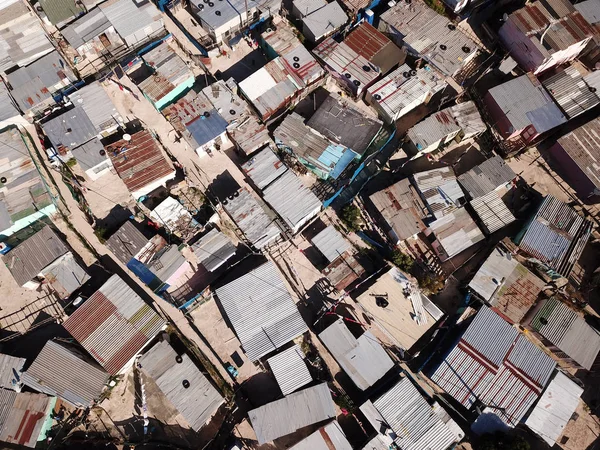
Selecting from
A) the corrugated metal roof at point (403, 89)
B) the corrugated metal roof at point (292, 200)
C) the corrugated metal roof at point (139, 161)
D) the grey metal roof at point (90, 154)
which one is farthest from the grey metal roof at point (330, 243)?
the grey metal roof at point (90, 154)

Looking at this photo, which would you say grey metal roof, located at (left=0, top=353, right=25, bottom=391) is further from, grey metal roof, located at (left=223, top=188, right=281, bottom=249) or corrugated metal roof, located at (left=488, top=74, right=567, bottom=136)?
corrugated metal roof, located at (left=488, top=74, right=567, bottom=136)

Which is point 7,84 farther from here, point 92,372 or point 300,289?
point 300,289

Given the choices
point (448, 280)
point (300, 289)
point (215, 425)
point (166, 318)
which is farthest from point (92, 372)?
point (448, 280)

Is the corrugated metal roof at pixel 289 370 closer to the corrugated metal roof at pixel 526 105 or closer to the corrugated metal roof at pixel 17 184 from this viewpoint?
the corrugated metal roof at pixel 17 184

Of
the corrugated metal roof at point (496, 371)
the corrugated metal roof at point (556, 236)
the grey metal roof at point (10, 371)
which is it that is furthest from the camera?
the corrugated metal roof at point (556, 236)

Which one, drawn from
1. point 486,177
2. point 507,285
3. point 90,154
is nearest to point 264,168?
point 90,154

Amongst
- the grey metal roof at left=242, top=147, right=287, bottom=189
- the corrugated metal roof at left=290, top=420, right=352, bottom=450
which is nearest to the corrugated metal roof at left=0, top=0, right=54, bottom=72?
the grey metal roof at left=242, top=147, right=287, bottom=189
